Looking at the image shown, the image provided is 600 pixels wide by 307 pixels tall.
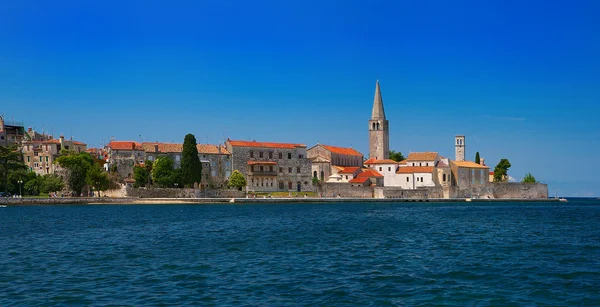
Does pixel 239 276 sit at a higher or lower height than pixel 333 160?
lower

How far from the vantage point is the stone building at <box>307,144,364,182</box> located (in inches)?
3770

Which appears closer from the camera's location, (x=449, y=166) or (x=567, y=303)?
(x=567, y=303)

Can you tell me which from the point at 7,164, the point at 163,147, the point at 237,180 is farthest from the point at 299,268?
the point at 163,147

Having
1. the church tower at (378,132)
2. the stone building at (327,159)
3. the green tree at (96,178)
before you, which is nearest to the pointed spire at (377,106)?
the church tower at (378,132)

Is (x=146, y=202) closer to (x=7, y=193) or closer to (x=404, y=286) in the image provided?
(x=7, y=193)

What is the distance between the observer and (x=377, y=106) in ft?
352

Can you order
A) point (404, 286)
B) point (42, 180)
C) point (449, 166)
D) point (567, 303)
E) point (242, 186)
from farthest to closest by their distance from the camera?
1. point (449, 166)
2. point (242, 186)
3. point (42, 180)
4. point (404, 286)
5. point (567, 303)

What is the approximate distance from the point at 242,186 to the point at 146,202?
48.7 ft

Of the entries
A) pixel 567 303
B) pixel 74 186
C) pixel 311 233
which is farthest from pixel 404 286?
pixel 74 186

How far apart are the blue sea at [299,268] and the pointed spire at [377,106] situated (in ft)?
238

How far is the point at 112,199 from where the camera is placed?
73188mm

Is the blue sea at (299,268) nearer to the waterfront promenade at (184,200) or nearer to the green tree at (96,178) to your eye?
the waterfront promenade at (184,200)

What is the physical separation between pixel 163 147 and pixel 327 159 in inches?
990

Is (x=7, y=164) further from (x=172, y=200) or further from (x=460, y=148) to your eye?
(x=460, y=148)
